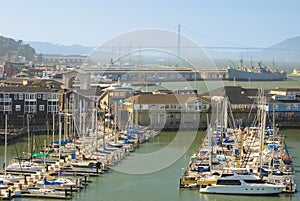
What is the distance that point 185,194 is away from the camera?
838 centimetres

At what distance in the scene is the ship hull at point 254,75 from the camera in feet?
129

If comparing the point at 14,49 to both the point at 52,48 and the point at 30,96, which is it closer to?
the point at 30,96

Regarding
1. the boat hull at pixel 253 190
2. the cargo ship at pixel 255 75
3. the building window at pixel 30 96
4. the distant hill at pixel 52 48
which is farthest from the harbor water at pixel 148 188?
the distant hill at pixel 52 48

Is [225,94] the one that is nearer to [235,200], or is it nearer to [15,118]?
[15,118]

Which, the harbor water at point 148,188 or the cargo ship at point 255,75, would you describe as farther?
the cargo ship at point 255,75

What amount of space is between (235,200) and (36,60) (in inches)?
1983

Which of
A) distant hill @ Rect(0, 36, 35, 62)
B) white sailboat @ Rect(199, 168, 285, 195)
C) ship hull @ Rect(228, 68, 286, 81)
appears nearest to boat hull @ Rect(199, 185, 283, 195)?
white sailboat @ Rect(199, 168, 285, 195)

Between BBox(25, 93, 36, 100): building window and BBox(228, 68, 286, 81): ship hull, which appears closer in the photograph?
BBox(25, 93, 36, 100): building window

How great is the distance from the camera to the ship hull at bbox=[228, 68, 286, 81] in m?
39.5

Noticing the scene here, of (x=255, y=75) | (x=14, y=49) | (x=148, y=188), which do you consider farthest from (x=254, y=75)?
(x=148, y=188)

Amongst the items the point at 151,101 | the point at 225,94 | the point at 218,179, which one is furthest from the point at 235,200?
the point at 225,94

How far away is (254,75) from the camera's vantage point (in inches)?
1639

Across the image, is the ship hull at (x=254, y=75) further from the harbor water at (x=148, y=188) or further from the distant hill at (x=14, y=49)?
the harbor water at (x=148, y=188)

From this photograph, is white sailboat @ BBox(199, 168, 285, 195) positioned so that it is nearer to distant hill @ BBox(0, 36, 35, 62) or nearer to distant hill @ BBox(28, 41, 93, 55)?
distant hill @ BBox(0, 36, 35, 62)
